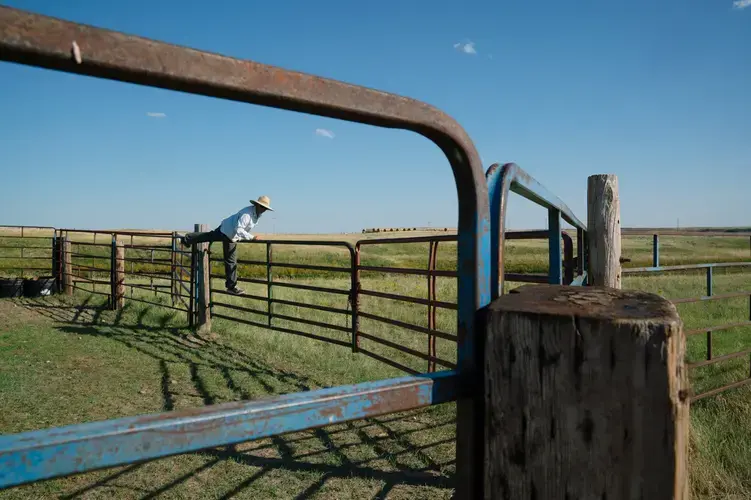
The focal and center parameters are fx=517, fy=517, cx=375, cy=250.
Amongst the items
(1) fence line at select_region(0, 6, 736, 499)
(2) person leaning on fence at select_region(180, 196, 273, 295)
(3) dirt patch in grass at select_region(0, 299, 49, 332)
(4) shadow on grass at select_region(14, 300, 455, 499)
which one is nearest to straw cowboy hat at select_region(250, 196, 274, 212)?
(2) person leaning on fence at select_region(180, 196, 273, 295)

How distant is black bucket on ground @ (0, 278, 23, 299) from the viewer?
402 inches

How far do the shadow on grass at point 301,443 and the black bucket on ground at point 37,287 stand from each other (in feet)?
20.6

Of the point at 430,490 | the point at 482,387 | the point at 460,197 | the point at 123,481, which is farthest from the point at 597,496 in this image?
the point at 123,481

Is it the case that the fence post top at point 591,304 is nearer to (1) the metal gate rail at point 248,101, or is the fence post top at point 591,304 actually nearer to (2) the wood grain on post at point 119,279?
(1) the metal gate rail at point 248,101

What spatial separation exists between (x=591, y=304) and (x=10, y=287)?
1211 centimetres

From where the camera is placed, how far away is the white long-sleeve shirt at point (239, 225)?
670 centimetres

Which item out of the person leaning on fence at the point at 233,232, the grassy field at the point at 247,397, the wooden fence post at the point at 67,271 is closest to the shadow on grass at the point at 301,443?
the grassy field at the point at 247,397

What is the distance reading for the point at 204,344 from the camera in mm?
6562

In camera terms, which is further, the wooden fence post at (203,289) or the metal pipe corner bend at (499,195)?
the wooden fence post at (203,289)

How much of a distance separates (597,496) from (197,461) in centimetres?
292

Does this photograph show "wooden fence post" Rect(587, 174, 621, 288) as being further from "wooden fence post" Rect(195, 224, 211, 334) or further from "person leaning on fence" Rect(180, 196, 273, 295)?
"wooden fence post" Rect(195, 224, 211, 334)

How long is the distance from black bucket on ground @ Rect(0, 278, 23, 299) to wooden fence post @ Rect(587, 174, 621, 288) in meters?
11.1

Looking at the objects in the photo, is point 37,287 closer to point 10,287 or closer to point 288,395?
point 10,287

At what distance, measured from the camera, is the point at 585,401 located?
2.61 ft
